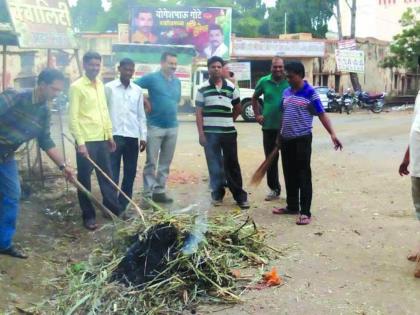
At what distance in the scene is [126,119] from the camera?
17.0 ft

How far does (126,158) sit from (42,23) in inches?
79.3

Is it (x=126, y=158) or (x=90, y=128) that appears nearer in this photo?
(x=90, y=128)

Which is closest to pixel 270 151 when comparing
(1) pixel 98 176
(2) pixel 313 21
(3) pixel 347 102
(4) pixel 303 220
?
(4) pixel 303 220

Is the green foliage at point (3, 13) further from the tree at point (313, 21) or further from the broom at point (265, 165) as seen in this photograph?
the tree at point (313, 21)

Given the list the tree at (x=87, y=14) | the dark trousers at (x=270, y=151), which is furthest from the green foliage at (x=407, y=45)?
the tree at (x=87, y=14)

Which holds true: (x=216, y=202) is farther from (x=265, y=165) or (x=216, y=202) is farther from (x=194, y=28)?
(x=194, y=28)

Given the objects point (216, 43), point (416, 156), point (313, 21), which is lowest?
point (416, 156)

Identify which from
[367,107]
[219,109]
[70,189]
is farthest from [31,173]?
[367,107]

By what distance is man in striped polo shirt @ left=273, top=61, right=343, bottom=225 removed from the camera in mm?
5047

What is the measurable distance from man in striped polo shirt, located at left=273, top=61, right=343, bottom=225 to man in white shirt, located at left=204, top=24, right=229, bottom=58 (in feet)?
57.5

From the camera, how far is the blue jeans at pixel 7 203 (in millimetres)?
3898

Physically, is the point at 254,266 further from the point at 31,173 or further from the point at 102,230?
the point at 31,173

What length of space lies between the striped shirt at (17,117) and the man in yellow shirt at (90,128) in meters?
0.64

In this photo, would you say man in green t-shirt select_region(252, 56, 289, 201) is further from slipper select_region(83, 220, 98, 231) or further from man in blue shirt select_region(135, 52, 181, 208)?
slipper select_region(83, 220, 98, 231)
